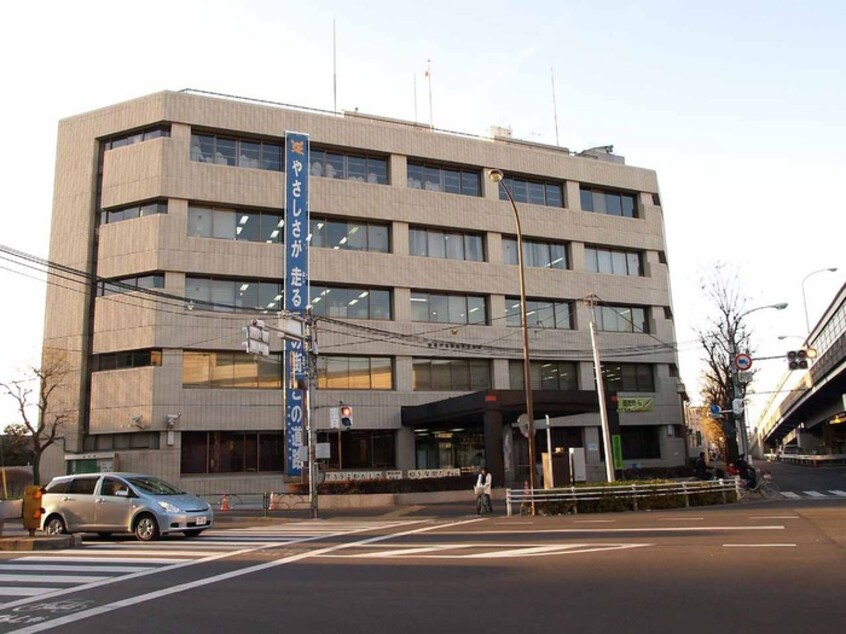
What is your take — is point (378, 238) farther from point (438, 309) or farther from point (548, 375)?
point (548, 375)

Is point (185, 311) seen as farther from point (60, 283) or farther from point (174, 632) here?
point (174, 632)

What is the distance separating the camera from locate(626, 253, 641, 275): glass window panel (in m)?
47.8

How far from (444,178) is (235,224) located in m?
12.9

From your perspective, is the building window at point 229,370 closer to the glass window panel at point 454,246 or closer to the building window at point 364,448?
the building window at point 364,448

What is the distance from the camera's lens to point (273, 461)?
36.3 meters

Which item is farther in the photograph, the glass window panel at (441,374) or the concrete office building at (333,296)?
the glass window panel at (441,374)

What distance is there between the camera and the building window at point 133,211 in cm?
3616

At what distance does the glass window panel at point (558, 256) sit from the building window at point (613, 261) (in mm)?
1654

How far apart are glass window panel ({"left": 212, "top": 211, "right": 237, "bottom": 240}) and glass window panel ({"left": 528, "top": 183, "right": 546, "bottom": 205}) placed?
18.6 m

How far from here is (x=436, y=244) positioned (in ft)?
137

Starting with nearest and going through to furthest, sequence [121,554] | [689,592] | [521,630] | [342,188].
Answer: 1. [521,630]
2. [689,592]
3. [121,554]
4. [342,188]

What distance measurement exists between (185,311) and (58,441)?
9.18 m

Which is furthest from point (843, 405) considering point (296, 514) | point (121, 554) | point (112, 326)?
point (121, 554)

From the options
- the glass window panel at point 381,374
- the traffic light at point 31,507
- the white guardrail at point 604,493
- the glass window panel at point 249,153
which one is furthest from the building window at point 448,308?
the traffic light at point 31,507
